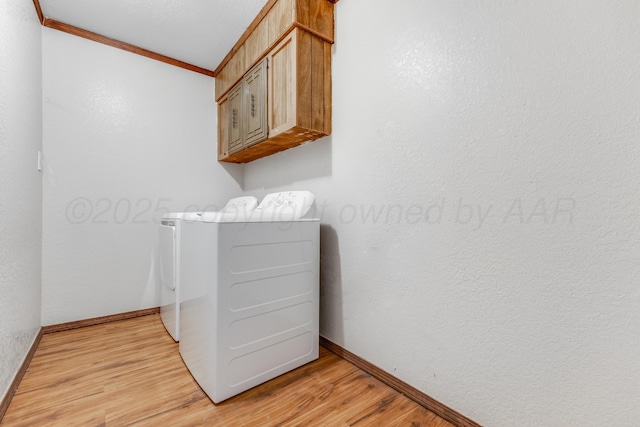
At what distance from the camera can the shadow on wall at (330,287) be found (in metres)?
1.77

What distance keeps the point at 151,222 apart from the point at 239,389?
71.8 inches

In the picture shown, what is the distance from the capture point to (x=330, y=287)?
184 centimetres

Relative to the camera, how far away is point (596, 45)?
0.85 meters

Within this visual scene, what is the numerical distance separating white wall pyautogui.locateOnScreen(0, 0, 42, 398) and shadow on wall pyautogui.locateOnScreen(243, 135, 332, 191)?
1.59 metres

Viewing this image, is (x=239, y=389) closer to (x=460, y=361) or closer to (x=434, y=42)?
(x=460, y=361)

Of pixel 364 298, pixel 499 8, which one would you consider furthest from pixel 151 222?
pixel 499 8

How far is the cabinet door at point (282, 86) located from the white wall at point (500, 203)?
0.36 metres

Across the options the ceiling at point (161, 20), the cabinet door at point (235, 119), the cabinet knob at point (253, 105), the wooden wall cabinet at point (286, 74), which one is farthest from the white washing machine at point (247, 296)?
the ceiling at point (161, 20)

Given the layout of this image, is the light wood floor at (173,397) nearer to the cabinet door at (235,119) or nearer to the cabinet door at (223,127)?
the cabinet door at (235,119)

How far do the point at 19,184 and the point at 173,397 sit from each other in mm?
1432

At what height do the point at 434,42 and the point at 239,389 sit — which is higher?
the point at 434,42

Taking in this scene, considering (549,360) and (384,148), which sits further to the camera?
(384,148)

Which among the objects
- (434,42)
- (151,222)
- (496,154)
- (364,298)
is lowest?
(364,298)

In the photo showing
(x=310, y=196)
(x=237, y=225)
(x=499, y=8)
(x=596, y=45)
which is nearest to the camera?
(x=596, y=45)
